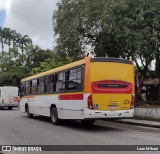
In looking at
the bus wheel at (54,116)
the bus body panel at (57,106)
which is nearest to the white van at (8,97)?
the bus body panel at (57,106)

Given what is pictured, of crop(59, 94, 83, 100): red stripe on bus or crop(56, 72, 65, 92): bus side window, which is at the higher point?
crop(56, 72, 65, 92): bus side window

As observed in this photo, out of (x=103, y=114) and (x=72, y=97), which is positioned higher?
(x=72, y=97)

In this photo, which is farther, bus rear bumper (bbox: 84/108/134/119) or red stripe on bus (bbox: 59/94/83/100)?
red stripe on bus (bbox: 59/94/83/100)

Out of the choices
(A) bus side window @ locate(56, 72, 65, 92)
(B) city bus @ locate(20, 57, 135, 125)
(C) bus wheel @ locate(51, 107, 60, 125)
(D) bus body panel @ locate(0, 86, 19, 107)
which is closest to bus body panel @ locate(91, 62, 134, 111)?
(B) city bus @ locate(20, 57, 135, 125)

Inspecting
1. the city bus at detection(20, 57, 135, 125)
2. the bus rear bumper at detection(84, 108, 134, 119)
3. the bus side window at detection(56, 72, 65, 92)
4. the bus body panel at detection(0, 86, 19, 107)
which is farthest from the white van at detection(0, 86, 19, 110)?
the bus rear bumper at detection(84, 108, 134, 119)

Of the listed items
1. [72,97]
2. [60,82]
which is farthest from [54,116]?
[72,97]

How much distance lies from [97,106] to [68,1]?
618 inches

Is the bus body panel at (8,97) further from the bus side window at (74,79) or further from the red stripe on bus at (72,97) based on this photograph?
the bus side window at (74,79)

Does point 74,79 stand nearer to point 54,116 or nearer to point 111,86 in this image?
point 111,86

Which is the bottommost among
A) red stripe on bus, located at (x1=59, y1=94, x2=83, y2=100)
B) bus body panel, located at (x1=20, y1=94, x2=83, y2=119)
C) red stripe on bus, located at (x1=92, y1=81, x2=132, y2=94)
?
bus body panel, located at (x1=20, y1=94, x2=83, y2=119)

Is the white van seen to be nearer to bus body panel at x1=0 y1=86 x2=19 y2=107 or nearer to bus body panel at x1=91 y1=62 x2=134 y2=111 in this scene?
bus body panel at x1=0 y1=86 x2=19 y2=107

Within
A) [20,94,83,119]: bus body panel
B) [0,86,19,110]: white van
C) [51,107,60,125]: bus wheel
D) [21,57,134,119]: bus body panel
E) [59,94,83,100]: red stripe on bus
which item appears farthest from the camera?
[0,86,19,110]: white van

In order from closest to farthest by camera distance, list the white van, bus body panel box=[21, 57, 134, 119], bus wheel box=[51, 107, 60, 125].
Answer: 1. bus body panel box=[21, 57, 134, 119]
2. bus wheel box=[51, 107, 60, 125]
3. the white van

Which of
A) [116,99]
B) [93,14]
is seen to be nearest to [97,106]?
[116,99]
